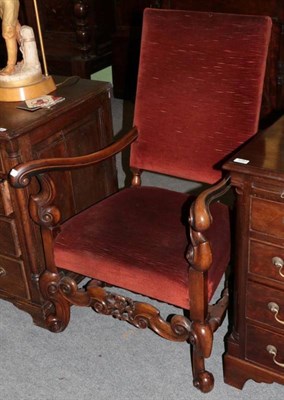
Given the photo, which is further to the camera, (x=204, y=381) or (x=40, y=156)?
(x=40, y=156)

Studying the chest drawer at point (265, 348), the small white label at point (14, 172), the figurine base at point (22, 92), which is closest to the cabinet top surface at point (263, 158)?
the chest drawer at point (265, 348)

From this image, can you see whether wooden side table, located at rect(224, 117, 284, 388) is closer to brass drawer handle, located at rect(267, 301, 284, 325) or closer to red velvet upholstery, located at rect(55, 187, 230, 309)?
brass drawer handle, located at rect(267, 301, 284, 325)

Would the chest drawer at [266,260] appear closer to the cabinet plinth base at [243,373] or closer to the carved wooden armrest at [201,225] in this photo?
the carved wooden armrest at [201,225]

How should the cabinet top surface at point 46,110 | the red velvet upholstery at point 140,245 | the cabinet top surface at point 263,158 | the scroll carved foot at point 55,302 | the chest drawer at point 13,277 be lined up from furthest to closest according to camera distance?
the chest drawer at point 13,277 → the scroll carved foot at point 55,302 → the cabinet top surface at point 46,110 → the red velvet upholstery at point 140,245 → the cabinet top surface at point 263,158

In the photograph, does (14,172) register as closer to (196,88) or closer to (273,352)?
(196,88)

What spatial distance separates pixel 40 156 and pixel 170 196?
1.68 feet

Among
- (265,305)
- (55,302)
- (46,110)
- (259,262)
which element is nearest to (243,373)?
(265,305)

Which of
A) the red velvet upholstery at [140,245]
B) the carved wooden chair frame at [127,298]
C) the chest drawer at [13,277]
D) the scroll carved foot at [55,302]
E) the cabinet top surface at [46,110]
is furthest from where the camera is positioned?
the chest drawer at [13,277]

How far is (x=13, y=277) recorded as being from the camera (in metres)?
2.13

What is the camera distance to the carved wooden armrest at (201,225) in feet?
4.86

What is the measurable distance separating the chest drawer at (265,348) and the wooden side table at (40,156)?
0.84 m

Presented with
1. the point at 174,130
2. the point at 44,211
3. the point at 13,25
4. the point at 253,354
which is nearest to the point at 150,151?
the point at 174,130

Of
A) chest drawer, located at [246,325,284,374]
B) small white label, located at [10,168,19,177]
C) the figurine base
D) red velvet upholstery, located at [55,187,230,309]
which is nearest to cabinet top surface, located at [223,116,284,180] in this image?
red velvet upholstery, located at [55,187,230,309]

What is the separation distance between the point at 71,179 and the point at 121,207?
287mm
